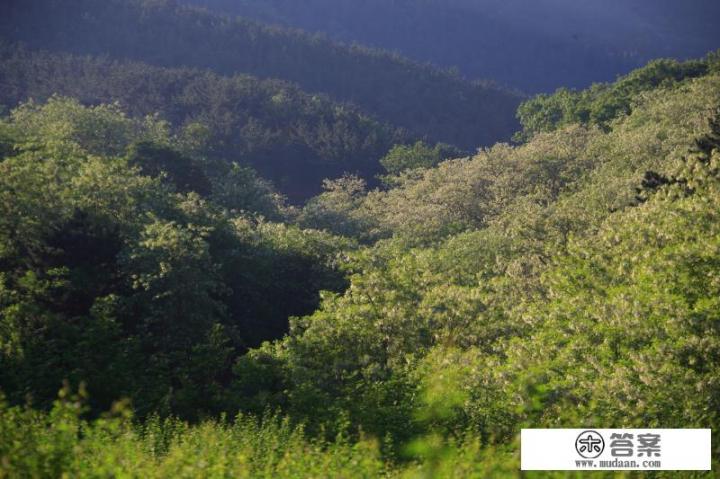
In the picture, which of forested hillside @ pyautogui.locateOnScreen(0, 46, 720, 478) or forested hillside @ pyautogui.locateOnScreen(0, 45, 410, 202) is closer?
forested hillside @ pyautogui.locateOnScreen(0, 46, 720, 478)

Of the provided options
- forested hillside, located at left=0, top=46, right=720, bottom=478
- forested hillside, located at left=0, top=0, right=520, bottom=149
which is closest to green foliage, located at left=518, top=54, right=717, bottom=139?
forested hillside, located at left=0, top=46, right=720, bottom=478

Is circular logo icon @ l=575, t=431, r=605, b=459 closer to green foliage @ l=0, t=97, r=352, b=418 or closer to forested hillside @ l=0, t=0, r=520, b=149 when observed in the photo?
green foliage @ l=0, t=97, r=352, b=418

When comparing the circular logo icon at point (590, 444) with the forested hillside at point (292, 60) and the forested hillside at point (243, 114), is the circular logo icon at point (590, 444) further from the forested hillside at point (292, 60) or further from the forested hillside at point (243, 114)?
the forested hillside at point (292, 60)

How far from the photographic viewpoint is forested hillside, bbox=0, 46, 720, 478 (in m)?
12.8

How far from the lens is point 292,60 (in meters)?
184

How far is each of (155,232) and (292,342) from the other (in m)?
8.96

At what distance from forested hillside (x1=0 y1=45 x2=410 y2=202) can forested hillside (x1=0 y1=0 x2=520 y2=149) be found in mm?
33428

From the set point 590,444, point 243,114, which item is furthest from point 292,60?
point 590,444

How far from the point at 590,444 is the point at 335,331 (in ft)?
39.7

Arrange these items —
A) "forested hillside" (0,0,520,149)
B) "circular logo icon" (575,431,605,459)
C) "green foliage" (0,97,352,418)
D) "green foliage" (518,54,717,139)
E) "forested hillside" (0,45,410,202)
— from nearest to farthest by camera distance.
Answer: "circular logo icon" (575,431,605,459) → "green foliage" (0,97,352,418) → "green foliage" (518,54,717,139) → "forested hillside" (0,45,410,202) → "forested hillside" (0,0,520,149)

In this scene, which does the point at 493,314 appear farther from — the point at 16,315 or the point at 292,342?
the point at 16,315

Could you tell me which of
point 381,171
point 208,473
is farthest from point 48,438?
point 381,171

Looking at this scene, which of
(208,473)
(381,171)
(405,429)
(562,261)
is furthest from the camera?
(381,171)

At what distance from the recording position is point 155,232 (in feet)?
97.3
